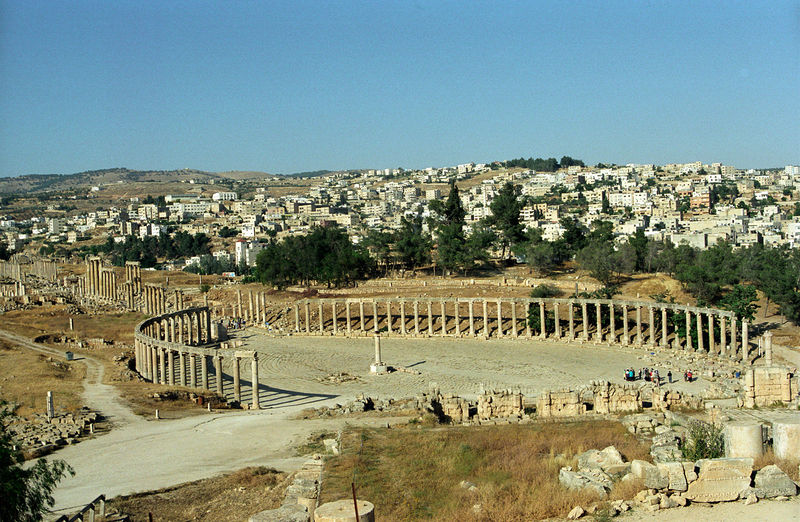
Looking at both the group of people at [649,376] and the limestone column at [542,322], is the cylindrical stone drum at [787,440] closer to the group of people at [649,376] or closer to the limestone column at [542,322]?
the group of people at [649,376]

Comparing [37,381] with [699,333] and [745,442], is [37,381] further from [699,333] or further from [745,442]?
[699,333]

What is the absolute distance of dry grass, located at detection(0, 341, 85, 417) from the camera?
31.3 meters

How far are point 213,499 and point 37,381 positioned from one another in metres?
20.4

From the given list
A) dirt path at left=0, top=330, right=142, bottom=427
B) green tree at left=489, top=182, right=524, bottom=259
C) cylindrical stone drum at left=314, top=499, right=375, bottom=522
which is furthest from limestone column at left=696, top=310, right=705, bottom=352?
green tree at left=489, top=182, right=524, bottom=259

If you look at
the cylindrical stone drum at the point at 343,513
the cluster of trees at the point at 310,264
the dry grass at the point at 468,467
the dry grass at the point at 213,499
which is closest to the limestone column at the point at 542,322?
the dry grass at the point at 468,467

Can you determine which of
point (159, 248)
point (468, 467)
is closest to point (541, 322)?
point (468, 467)

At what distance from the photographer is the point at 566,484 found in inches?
706

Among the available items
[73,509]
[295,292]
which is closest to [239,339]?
[295,292]

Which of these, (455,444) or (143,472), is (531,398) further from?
(143,472)

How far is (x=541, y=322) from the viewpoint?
5175 centimetres

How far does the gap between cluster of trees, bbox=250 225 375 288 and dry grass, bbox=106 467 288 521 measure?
52.6m

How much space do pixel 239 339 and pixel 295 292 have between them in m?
17.0

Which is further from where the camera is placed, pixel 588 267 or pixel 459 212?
pixel 459 212

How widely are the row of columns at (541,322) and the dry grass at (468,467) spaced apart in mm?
22289
